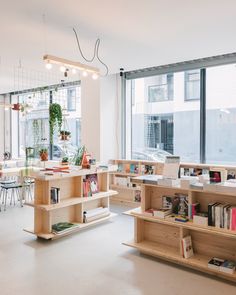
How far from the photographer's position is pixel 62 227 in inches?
165

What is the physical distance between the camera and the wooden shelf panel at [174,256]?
3.01 m

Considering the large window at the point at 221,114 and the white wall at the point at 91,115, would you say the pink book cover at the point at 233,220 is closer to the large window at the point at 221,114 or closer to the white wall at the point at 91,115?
the large window at the point at 221,114

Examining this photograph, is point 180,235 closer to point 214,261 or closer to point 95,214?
point 214,261

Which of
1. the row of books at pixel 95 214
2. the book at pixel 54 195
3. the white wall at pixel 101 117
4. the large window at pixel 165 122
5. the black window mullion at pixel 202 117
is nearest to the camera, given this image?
the book at pixel 54 195

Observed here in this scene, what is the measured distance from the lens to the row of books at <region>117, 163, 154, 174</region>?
6055 mm

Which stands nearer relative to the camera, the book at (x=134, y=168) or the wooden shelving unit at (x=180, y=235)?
the wooden shelving unit at (x=180, y=235)

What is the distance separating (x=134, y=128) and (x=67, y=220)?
10.2 ft

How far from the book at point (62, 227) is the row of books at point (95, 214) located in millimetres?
271

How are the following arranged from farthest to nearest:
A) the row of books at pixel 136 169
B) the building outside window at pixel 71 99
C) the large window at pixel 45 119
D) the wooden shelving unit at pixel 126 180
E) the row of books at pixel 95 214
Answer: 1. the building outside window at pixel 71 99
2. the large window at pixel 45 119
3. the wooden shelving unit at pixel 126 180
4. the row of books at pixel 136 169
5. the row of books at pixel 95 214

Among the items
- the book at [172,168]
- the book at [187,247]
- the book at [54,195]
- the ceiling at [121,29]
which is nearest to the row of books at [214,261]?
the book at [187,247]

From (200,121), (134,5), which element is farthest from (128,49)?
(200,121)

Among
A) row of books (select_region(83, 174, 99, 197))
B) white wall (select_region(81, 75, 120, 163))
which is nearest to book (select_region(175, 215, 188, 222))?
row of books (select_region(83, 174, 99, 197))

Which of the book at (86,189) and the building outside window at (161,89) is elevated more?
the building outside window at (161,89)

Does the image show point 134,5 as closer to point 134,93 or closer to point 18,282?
point 18,282
